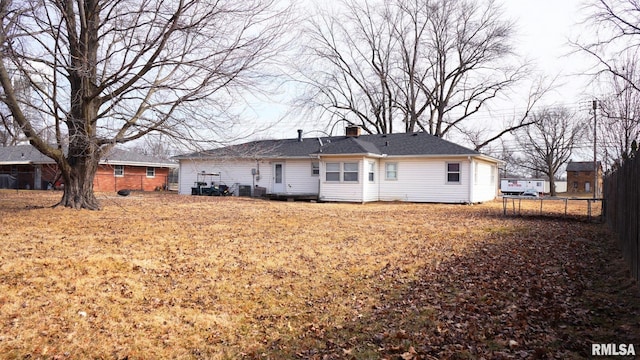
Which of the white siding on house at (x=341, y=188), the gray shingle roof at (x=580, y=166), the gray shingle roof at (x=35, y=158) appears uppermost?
the gray shingle roof at (x=580, y=166)

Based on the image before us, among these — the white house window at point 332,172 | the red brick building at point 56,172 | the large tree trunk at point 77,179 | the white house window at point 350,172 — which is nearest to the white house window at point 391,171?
the white house window at point 350,172

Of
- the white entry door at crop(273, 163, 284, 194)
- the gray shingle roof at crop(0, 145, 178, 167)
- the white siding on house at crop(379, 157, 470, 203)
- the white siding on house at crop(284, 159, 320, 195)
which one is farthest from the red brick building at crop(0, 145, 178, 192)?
the white siding on house at crop(379, 157, 470, 203)

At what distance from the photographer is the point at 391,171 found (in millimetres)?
23766

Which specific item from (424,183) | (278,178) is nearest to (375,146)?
(424,183)

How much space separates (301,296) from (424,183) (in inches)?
695

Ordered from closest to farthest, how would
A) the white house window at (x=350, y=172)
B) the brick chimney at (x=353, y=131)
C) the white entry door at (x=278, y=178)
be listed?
the white house window at (x=350, y=172) < the white entry door at (x=278, y=178) < the brick chimney at (x=353, y=131)

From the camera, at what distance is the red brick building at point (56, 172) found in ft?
106

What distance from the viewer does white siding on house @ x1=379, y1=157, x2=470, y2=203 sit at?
22.0 m

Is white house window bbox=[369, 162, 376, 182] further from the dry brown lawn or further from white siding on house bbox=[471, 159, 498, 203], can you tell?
the dry brown lawn

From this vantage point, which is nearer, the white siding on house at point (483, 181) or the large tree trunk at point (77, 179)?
the large tree trunk at point (77, 179)

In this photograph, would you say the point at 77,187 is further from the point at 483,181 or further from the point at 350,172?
the point at 483,181

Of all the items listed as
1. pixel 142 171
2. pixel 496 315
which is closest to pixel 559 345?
pixel 496 315

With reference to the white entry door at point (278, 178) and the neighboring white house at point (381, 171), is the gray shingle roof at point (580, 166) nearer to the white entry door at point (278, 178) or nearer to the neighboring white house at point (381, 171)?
the neighboring white house at point (381, 171)

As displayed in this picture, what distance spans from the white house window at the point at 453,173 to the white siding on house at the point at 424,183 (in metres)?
0.15
